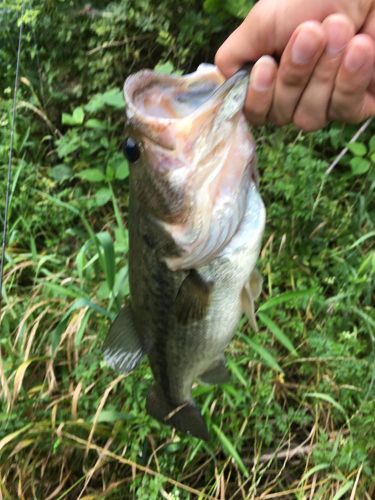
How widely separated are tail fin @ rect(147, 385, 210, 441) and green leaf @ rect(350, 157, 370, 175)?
174 cm

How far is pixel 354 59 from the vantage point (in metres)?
1.40

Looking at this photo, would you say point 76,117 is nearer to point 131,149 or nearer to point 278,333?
point 278,333

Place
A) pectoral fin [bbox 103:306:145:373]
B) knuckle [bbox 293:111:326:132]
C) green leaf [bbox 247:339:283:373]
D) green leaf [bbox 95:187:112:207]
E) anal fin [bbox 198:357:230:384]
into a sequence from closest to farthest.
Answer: knuckle [bbox 293:111:326:132] < pectoral fin [bbox 103:306:145:373] < anal fin [bbox 198:357:230:384] < green leaf [bbox 247:339:283:373] < green leaf [bbox 95:187:112:207]

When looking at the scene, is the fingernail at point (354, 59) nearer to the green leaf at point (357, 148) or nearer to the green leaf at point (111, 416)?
the green leaf at point (111, 416)

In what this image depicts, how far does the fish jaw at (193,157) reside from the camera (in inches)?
53.5

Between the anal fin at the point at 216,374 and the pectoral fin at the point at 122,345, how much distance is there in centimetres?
25

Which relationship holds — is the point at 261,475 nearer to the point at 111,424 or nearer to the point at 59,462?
the point at 111,424

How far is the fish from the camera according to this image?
138cm

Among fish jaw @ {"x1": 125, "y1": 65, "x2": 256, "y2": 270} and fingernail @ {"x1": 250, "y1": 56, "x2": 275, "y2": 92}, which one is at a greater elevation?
fingernail @ {"x1": 250, "y1": 56, "x2": 275, "y2": 92}

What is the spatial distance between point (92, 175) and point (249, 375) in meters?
1.57

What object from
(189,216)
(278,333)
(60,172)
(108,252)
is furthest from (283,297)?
(60,172)

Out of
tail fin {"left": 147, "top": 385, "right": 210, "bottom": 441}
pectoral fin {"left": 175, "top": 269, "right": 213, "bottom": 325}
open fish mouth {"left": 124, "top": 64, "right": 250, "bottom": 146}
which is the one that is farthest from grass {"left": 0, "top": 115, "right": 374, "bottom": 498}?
open fish mouth {"left": 124, "top": 64, "right": 250, "bottom": 146}

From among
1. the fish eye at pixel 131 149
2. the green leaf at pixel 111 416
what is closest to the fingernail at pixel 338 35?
the fish eye at pixel 131 149

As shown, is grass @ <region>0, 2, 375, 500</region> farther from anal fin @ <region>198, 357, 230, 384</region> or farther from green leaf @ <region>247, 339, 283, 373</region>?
anal fin @ <region>198, 357, 230, 384</region>
